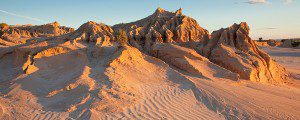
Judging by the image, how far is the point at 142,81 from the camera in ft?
28.5

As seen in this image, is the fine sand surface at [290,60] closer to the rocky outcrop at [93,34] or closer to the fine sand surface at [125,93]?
the fine sand surface at [125,93]

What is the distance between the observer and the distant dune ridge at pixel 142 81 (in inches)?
256

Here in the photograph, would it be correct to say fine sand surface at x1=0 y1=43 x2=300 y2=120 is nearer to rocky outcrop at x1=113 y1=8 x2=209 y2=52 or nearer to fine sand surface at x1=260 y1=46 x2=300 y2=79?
rocky outcrop at x1=113 y1=8 x2=209 y2=52

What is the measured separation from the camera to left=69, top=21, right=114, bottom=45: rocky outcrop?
12.1 meters

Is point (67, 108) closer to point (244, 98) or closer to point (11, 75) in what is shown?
point (11, 75)

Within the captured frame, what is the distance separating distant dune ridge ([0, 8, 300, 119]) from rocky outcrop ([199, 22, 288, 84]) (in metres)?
0.04

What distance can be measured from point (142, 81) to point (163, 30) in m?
6.96

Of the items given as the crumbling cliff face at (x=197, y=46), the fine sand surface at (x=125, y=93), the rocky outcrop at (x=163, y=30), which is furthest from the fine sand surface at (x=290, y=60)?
the fine sand surface at (x=125, y=93)

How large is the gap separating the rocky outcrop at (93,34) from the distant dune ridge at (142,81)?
0.04 metres

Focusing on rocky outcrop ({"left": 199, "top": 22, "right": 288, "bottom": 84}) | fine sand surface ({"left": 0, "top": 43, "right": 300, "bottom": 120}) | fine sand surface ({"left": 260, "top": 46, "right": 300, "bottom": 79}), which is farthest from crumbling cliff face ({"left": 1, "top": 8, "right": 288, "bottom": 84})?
fine sand surface ({"left": 260, "top": 46, "right": 300, "bottom": 79})

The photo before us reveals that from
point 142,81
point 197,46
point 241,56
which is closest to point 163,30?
point 197,46

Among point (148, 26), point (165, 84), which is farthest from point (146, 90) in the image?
point (148, 26)

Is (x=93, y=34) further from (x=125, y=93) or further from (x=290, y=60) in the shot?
(x=290, y=60)

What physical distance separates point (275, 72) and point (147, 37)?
20.2ft
